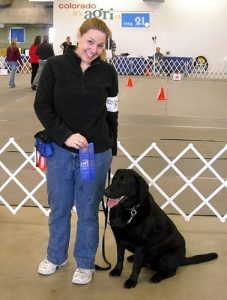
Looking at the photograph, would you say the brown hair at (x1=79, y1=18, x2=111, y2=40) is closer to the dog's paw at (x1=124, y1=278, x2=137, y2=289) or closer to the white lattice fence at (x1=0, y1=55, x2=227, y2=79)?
the dog's paw at (x1=124, y1=278, x2=137, y2=289)

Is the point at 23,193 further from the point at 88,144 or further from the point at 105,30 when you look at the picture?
the point at 105,30

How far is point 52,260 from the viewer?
2303 mm

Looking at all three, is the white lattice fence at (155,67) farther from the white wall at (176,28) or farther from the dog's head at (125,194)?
the dog's head at (125,194)

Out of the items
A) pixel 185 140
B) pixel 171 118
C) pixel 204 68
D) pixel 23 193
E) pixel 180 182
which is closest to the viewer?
pixel 23 193

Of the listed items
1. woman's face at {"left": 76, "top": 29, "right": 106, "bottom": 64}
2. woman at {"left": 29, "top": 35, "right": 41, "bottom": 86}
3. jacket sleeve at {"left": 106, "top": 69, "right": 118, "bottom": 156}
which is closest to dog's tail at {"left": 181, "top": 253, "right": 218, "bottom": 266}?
jacket sleeve at {"left": 106, "top": 69, "right": 118, "bottom": 156}

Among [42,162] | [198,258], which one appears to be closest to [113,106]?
[42,162]

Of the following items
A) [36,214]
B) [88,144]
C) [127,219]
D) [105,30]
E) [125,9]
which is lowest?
[36,214]

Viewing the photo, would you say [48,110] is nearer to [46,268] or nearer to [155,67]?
[46,268]

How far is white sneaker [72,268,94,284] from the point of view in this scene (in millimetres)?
2209

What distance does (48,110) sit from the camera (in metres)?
1.97

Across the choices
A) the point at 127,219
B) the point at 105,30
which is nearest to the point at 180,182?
the point at 127,219

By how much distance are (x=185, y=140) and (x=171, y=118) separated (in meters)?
1.76

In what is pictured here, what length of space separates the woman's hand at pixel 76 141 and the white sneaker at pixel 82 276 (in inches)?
26.3

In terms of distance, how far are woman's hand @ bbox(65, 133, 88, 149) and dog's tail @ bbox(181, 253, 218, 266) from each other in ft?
2.99
